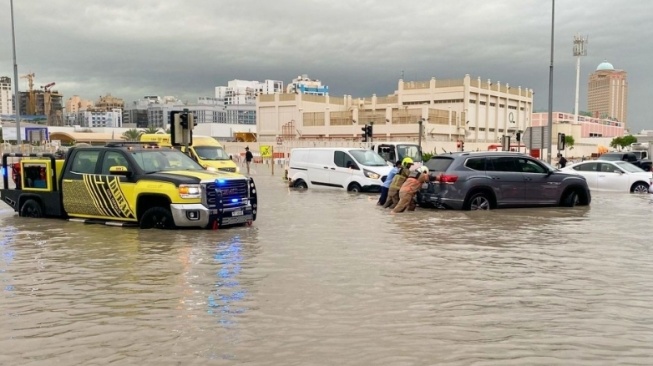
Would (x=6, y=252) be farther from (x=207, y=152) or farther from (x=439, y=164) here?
(x=207, y=152)

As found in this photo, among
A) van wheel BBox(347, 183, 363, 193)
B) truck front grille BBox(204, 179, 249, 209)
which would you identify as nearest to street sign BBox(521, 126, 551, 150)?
van wheel BBox(347, 183, 363, 193)

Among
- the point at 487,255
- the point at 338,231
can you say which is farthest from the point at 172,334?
the point at 338,231

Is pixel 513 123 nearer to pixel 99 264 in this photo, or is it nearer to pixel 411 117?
pixel 411 117

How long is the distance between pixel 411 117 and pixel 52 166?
6638 centimetres

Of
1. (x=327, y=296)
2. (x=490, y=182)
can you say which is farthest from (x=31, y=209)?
(x=490, y=182)

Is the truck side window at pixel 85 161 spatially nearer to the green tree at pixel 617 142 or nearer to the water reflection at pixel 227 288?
the water reflection at pixel 227 288

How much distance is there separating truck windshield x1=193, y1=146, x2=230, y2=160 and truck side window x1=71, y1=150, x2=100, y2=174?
11864 millimetres

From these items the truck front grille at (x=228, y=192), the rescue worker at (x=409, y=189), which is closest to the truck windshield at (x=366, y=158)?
the rescue worker at (x=409, y=189)

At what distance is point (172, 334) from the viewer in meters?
5.46

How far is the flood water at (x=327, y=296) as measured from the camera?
504 centimetres

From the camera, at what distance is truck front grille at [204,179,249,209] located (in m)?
11.4

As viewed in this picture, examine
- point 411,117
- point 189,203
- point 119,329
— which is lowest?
point 119,329

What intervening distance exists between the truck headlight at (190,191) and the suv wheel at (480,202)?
772 centimetres

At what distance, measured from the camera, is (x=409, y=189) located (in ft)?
50.9
